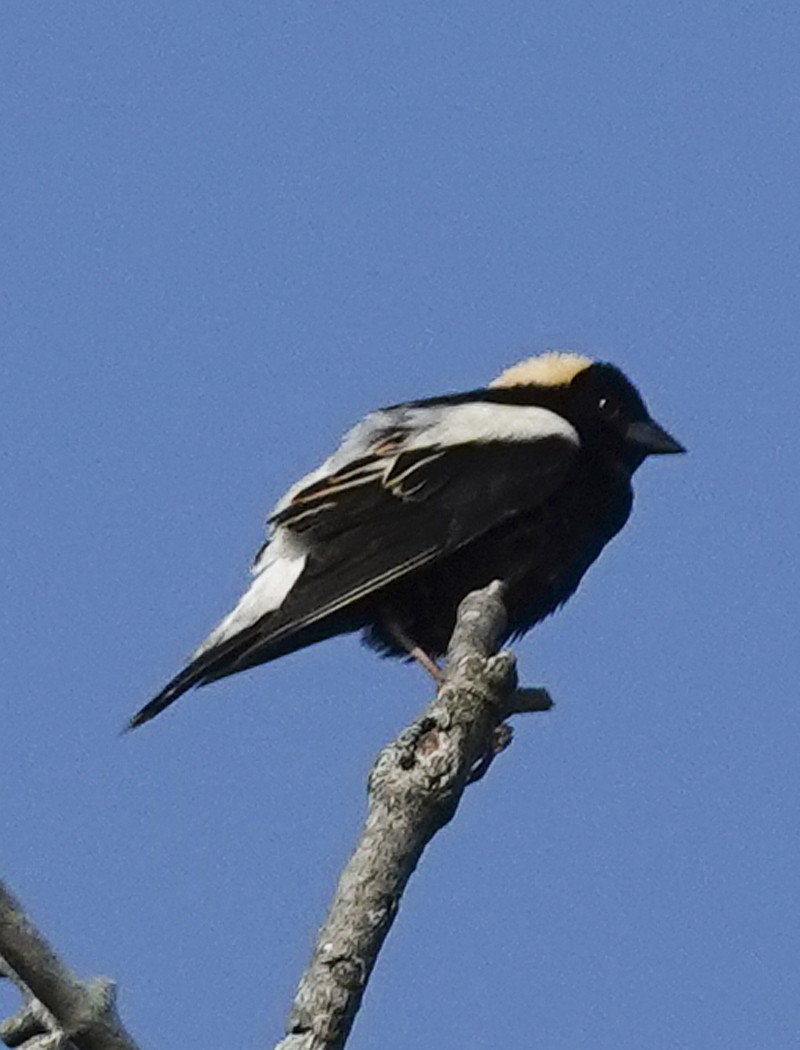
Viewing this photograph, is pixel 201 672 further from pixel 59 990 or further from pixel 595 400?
pixel 59 990

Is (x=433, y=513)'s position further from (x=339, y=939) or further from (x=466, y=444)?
(x=339, y=939)

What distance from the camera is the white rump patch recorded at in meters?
5.78

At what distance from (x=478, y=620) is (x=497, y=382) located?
3.03 metres

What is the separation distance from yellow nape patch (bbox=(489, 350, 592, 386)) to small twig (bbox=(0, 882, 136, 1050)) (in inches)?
174

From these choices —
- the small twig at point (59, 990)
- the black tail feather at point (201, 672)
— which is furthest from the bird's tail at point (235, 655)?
the small twig at point (59, 990)

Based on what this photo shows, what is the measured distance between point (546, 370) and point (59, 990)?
452 centimetres

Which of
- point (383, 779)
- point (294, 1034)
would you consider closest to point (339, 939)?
point (294, 1034)

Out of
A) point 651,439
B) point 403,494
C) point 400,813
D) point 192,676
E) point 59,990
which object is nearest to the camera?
point 59,990

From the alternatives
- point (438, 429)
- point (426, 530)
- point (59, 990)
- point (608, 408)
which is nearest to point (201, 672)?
point (426, 530)

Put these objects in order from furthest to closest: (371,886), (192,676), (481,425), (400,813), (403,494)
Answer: (481,425) → (403,494) → (192,676) → (400,813) → (371,886)

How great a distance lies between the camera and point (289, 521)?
5.58 metres

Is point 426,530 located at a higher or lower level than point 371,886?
higher

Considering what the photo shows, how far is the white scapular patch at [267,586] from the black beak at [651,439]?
1.22 metres

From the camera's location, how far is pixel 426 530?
215 inches
